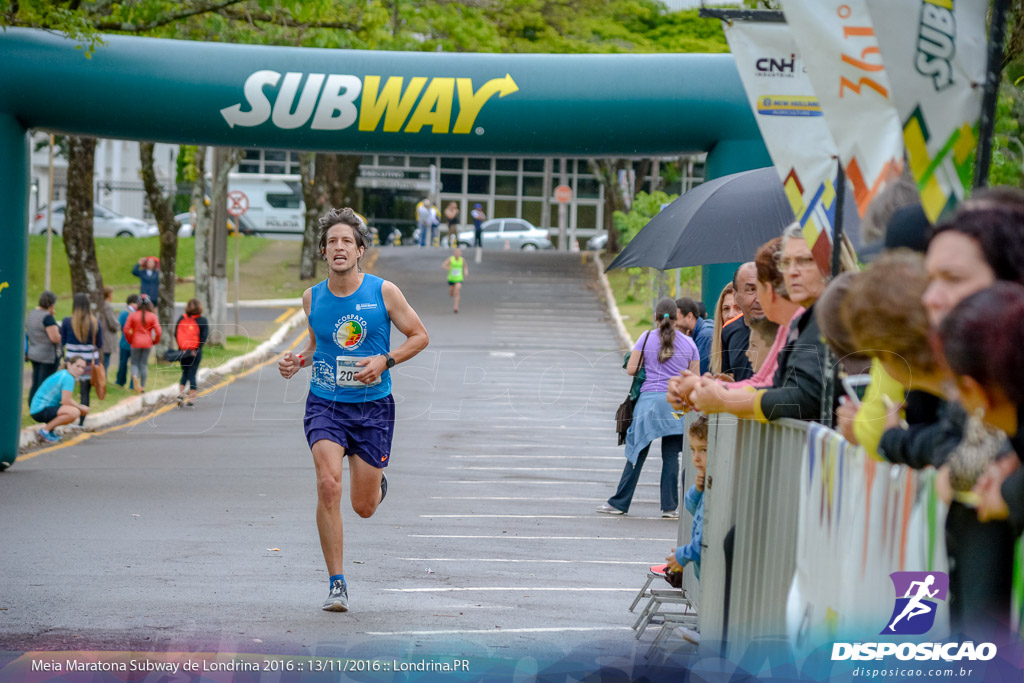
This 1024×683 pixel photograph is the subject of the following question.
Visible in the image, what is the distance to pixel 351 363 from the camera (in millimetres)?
6355

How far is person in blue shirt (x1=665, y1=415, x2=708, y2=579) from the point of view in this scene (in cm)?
481

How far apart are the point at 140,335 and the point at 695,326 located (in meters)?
10.7

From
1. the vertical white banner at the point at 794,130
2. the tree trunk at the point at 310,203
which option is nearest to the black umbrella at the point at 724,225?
the vertical white banner at the point at 794,130

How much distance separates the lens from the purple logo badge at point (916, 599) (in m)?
2.75

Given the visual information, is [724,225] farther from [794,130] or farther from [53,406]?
[53,406]

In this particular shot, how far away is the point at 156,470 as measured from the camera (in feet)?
37.9

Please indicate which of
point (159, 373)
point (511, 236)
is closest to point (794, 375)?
point (159, 373)

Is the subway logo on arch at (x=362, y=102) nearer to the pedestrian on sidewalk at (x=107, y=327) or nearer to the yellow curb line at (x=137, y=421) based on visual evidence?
the yellow curb line at (x=137, y=421)

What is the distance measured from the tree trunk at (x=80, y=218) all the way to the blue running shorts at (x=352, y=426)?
1438cm

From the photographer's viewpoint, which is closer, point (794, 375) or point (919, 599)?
point (919, 599)

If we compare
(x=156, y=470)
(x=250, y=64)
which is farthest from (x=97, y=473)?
(x=250, y=64)

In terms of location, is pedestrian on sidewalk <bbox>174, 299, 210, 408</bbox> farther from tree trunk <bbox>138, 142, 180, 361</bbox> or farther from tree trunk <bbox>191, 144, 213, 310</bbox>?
tree trunk <bbox>191, 144, 213, 310</bbox>

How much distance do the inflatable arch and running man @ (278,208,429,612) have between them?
401 centimetres

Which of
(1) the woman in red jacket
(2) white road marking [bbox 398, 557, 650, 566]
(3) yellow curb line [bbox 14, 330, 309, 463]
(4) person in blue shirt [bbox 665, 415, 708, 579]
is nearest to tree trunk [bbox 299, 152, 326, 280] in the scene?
(3) yellow curb line [bbox 14, 330, 309, 463]
